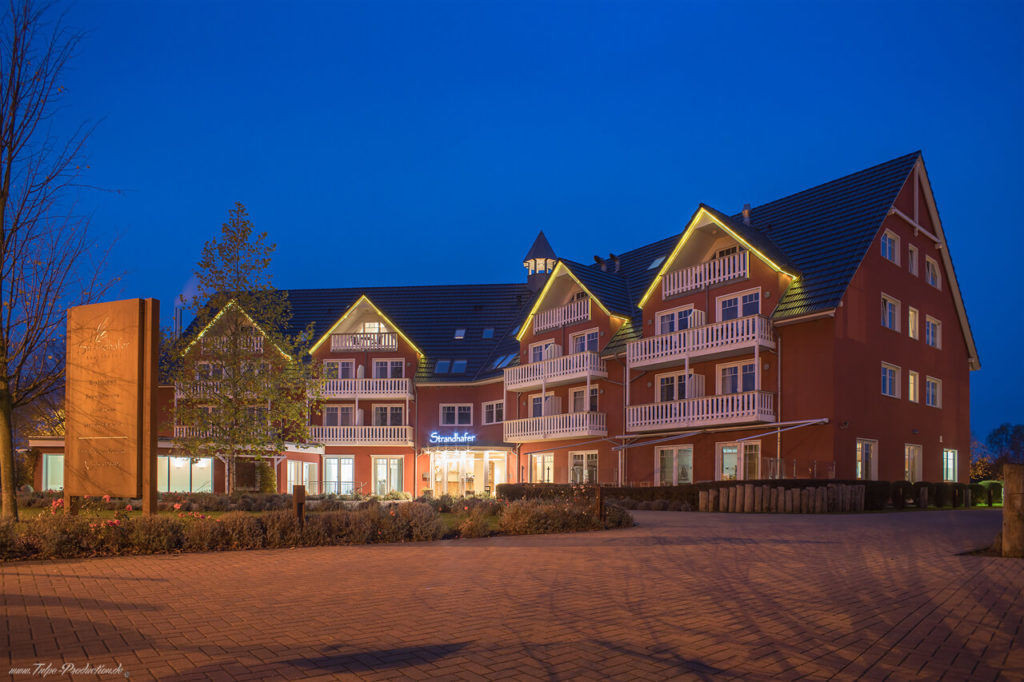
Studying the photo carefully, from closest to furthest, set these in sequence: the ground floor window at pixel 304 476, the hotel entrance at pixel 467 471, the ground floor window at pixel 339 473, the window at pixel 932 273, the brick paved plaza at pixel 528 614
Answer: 1. the brick paved plaza at pixel 528 614
2. the window at pixel 932 273
3. the ground floor window at pixel 304 476
4. the hotel entrance at pixel 467 471
5. the ground floor window at pixel 339 473

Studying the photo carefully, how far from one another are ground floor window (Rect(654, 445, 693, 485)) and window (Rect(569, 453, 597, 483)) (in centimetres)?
364

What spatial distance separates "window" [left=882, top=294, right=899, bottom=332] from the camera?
97.9 feet

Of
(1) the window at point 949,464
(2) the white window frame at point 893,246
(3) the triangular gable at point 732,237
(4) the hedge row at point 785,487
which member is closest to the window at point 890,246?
(2) the white window frame at point 893,246

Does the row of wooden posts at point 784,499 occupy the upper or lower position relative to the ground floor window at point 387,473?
upper

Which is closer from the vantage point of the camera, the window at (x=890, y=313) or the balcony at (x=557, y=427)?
the window at (x=890, y=313)

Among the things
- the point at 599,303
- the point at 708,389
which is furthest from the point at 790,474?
the point at 599,303

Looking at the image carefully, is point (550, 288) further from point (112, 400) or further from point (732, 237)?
point (112, 400)

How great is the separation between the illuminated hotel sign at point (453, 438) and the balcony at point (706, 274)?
1346 cm

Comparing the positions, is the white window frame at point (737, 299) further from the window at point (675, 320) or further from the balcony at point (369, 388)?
the balcony at point (369, 388)

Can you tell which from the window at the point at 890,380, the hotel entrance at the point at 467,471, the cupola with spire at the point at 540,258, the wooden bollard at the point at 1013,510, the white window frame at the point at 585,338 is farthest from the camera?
the cupola with spire at the point at 540,258

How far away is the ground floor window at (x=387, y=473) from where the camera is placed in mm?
43062

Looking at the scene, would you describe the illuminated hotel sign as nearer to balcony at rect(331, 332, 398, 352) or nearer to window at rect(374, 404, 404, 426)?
window at rect(374, 404, 404, 426)

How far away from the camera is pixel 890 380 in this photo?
30.0 m

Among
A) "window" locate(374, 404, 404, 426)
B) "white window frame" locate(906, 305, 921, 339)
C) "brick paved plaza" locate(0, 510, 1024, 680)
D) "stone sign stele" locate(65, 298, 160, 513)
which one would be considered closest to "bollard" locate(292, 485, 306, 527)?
"brick paved plaza" locate(0, 510, 1024, 680)
